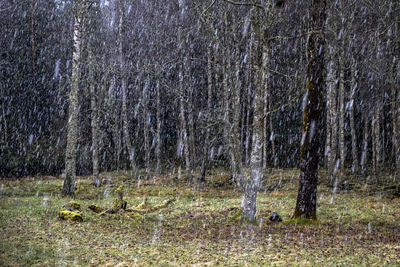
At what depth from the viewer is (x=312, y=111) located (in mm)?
10766

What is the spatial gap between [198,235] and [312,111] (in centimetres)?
516

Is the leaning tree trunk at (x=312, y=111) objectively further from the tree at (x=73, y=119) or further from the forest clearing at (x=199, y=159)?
the tree at (x=73, y=119)

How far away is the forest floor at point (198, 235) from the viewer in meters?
6.98

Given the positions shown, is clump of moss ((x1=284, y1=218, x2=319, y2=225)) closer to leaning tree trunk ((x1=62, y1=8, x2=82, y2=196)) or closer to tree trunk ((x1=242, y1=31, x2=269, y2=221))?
tree trunk ((x1=242, y1=31, x2=269, y2=221))

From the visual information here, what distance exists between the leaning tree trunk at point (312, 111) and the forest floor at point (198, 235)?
3.41ft

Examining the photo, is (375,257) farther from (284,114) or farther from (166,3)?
(284,114)

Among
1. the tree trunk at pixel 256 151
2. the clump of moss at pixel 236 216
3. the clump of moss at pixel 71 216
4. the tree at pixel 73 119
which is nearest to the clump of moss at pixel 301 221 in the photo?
the tree trunk at pixel 256 151

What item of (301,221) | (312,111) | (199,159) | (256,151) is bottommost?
(301,221)

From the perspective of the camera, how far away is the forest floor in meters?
6.98

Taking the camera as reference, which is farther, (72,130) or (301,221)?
(72,130)

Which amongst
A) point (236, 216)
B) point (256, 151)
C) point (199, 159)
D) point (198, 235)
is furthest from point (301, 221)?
point (199, 159)

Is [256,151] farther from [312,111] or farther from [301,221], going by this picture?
[301,221]

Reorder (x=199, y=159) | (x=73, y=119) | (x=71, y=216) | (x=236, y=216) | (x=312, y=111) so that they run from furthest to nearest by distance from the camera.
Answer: (x=199, y=159) < (x=73, y=119) < (x=236, y=216) < (x=71, y=216) < (x=312, y=111)

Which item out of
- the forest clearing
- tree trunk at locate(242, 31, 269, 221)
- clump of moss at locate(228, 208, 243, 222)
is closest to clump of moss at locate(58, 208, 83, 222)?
the forest clearing
